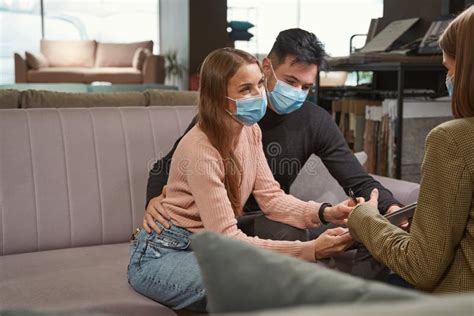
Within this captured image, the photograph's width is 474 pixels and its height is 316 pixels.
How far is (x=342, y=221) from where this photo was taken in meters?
1.91

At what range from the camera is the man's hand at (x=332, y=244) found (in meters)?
1.67

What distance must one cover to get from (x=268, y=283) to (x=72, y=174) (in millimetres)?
1777

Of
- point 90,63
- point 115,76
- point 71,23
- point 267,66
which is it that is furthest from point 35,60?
point 267,66

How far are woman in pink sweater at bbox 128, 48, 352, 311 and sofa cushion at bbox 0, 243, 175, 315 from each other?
0.19 ft

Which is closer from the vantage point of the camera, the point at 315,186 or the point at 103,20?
the point at 315,186

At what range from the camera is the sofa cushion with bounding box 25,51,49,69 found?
858 centimetres

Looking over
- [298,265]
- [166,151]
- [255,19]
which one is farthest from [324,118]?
[255,19]

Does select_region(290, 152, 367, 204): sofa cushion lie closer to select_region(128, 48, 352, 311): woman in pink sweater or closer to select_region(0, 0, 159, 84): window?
select_region(128, 48, 352, 311): woman in pink sweater

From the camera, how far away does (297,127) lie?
7.34 feet

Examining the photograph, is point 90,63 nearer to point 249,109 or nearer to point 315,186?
point 315,186

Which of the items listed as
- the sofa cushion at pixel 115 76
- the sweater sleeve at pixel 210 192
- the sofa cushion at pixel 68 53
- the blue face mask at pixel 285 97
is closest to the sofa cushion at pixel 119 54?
the sofa cushion at pixel 68 53

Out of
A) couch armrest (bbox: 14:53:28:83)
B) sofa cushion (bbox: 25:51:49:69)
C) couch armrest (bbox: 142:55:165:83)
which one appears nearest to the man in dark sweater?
couch armrest (bbox: 142:55:165:83)

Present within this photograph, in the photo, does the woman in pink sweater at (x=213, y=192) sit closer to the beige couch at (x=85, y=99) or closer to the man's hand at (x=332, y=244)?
the man's hand at (x=332, y=244)

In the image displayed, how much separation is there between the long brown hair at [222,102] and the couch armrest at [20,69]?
7.16 m
